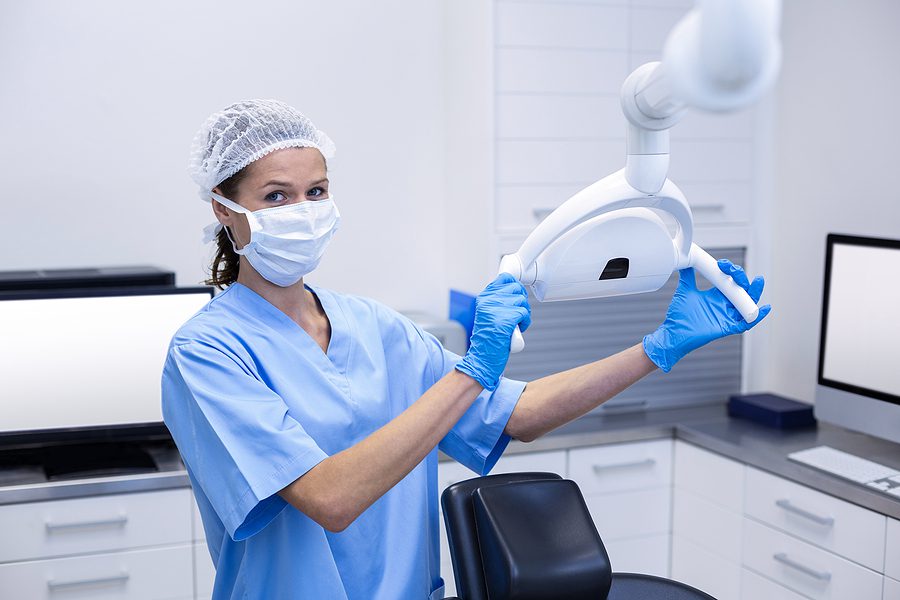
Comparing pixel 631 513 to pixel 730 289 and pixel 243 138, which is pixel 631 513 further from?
pixel 243 138

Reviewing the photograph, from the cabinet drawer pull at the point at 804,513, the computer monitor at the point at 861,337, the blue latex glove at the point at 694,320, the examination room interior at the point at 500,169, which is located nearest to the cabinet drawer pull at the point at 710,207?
the examination room interior at the point at 500,169

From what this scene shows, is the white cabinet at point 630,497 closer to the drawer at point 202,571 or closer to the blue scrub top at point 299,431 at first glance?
the drawer at point 202,571

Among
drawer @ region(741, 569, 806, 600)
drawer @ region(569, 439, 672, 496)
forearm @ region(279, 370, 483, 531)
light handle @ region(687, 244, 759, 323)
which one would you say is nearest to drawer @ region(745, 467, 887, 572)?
drawer @ region(741, 569, 806, 600)

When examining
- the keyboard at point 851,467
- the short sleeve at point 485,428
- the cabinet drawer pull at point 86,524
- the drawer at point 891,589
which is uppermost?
the short sleeve at point 485,428

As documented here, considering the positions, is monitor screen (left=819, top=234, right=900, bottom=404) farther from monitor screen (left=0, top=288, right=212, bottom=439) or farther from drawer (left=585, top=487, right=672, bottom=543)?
monitor screen (left=0, top=288, right=212, bottom=439)

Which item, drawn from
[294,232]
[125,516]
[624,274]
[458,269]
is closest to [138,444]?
[125,516]

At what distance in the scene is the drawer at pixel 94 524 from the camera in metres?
2.18

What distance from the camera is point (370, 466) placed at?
1247mm

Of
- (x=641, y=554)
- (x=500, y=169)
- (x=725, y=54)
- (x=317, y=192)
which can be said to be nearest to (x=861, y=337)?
(x=641, y=554)

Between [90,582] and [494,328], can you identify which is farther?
[90,582]

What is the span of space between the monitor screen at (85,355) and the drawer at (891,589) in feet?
5.70

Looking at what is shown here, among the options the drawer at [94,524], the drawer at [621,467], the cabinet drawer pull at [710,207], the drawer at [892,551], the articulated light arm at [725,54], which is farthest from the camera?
the cabinet drawer pull at [710,207]

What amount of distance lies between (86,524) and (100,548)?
2.8 inches

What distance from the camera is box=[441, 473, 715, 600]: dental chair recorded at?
1.33 metres
